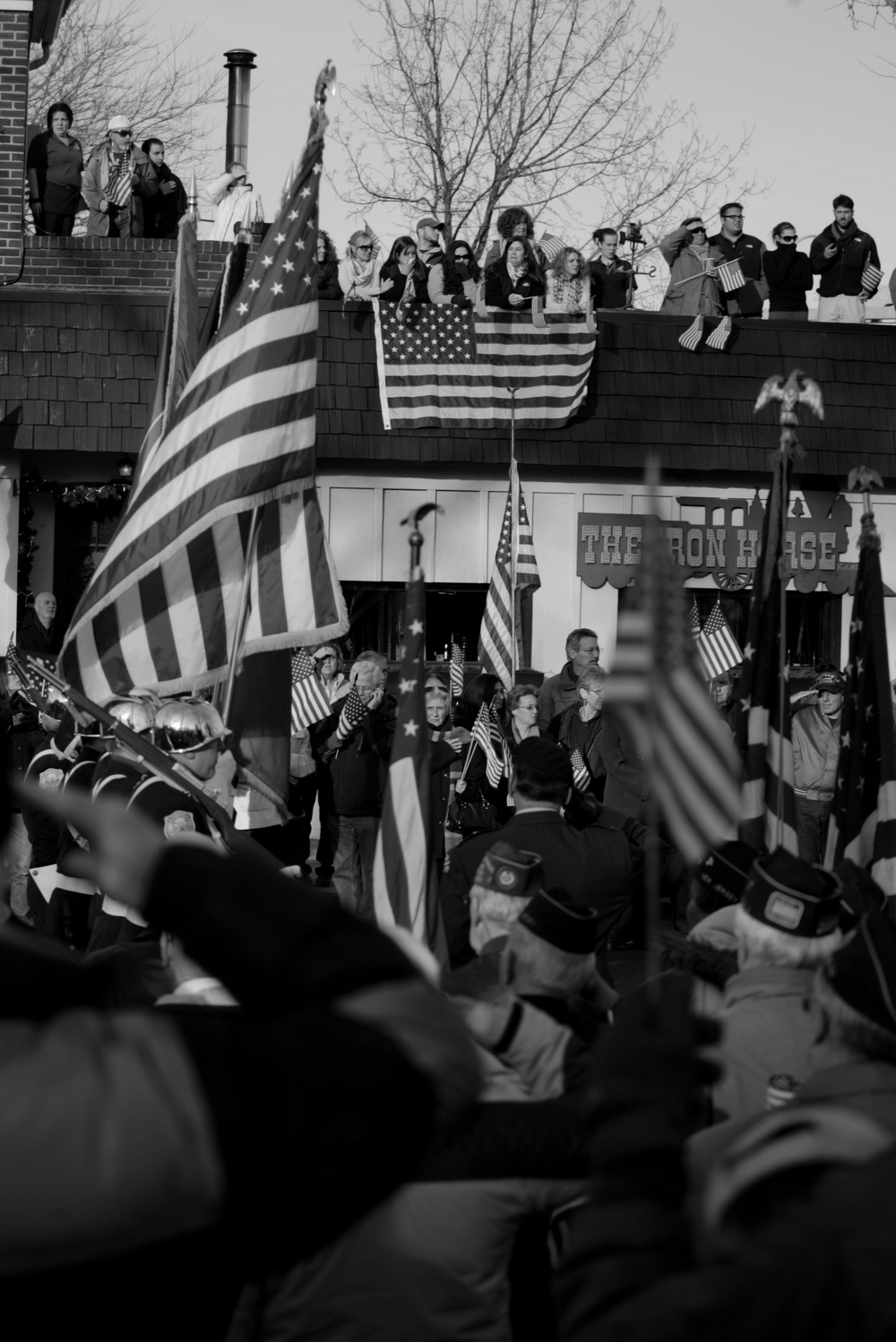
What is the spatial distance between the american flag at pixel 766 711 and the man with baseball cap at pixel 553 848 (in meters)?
0.56

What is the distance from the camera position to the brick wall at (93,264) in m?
16.3

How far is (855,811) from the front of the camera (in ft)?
22.2

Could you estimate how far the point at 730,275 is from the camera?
1725 cm

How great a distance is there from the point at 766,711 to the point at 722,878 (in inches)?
56.2

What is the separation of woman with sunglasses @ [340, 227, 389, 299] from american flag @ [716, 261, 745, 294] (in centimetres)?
368

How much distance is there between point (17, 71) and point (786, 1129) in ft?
54.2

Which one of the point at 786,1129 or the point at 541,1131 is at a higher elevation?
the point at 786,1129

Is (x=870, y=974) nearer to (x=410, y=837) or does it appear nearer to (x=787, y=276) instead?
(x=410, y=837)

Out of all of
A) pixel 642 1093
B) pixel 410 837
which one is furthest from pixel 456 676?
pixel 642 1093

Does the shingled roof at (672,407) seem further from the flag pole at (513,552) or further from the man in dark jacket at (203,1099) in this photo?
the man in dark jacket at (203,1099)

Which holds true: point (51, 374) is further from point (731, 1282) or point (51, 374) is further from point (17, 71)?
point (731, 1282)

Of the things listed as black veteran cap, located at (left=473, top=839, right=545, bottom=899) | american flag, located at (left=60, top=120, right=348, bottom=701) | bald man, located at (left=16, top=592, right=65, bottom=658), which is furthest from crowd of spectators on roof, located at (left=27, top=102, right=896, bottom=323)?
black veteran cap, located at (left=473, top=839, right=545, bottom=899)

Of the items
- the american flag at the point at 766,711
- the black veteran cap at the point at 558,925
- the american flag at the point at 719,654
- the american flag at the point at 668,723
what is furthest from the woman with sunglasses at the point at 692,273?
the american flag at the point at 668,723

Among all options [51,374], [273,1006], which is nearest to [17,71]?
[51,374]
